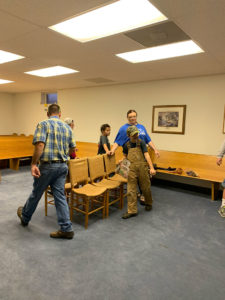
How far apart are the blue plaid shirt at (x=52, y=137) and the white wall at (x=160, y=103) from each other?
325cm

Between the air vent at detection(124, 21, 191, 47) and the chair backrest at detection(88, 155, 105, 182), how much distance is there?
1.81m

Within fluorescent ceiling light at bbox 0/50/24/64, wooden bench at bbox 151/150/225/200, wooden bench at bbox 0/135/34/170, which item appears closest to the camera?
fluorescent ceiling light at bbox 0/50/24/64

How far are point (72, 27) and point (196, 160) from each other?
360cm

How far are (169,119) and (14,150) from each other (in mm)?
4260

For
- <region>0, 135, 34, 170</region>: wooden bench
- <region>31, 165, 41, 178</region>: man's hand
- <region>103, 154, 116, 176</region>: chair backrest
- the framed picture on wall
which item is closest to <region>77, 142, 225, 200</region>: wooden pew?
the framed picture on wall

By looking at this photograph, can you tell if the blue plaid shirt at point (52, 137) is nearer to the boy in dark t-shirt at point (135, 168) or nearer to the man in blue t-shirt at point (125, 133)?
the boy in dark t-shirt at point (135, 168)

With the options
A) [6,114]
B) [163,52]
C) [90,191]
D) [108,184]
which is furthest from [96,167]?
Answer: [6,114]

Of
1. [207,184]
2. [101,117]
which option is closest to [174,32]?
[207,184]

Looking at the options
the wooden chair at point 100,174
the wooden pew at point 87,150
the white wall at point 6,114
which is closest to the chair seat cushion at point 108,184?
A: the wooden chair at point 100,174

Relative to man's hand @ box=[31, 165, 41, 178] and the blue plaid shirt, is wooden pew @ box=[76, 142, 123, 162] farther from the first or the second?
man's hand @ box=[31, 165, 41, 178]

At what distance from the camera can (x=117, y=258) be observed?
2229 millimetres

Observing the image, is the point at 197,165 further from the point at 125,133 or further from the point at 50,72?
the point at 50,72

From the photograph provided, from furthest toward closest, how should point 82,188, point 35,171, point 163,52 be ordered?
point 163,52
point 82,188
point 35,171

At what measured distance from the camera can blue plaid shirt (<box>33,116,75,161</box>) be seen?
2363 millimetres
